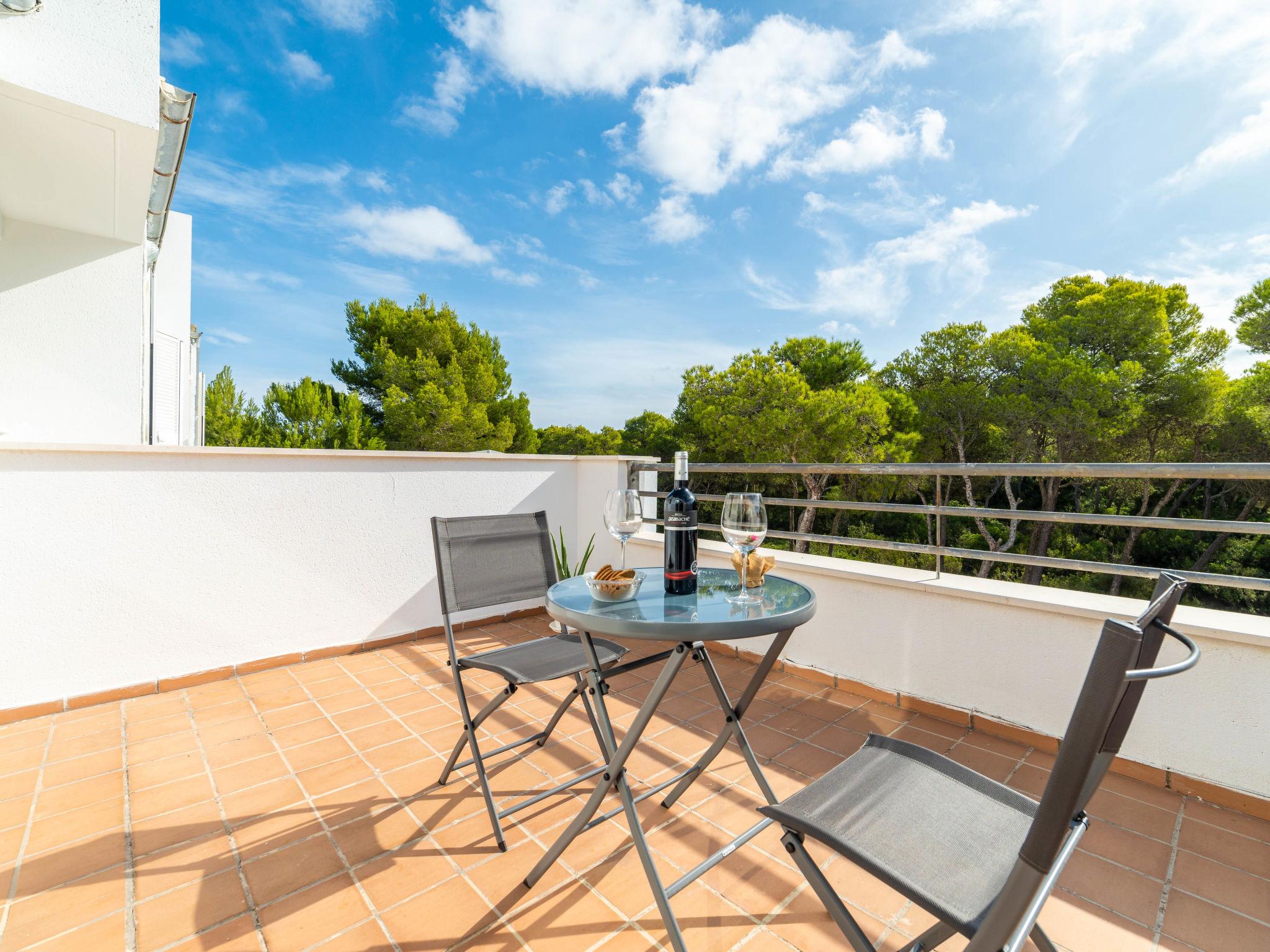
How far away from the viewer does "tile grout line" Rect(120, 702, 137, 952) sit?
136cm

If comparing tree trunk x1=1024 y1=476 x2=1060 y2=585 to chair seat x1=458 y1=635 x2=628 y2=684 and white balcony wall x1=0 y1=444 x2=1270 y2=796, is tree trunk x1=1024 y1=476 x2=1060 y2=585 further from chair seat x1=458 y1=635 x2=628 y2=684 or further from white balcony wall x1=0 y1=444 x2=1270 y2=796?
chair seat x1=458 y1=635 x2=628 y2=684

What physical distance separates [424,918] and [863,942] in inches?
40.9

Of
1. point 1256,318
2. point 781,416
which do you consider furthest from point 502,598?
point 1256,318

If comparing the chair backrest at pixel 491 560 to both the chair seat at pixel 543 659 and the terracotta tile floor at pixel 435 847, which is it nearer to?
the chair seat at pixel 543 659

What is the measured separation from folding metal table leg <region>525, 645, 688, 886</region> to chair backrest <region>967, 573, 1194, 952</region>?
69 centimetres

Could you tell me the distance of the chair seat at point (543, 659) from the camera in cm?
174

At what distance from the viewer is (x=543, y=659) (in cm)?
191

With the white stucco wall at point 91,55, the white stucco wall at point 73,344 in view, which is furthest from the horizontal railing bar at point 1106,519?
the white stucco wall at point 73,344

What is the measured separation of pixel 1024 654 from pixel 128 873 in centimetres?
300

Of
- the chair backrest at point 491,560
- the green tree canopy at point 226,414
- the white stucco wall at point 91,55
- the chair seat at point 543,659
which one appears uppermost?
the white stucco wall at point 91,55

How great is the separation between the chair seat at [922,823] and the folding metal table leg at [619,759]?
37cm

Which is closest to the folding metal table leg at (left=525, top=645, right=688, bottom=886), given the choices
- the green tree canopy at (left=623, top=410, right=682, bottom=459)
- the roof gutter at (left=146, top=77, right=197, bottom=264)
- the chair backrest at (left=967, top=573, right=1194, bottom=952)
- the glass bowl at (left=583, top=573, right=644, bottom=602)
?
the glass bowl at (left=583, top=573, right=644, bottom=602)

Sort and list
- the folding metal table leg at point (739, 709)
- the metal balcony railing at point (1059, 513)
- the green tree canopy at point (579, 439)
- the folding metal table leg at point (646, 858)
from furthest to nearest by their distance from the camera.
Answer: the green tree canopy at point (579, 439)
the metal balcony railing at point (1059, 513)
the folding metal table leg at point (739, 709)
the folding metal table leg at point (646, 858)

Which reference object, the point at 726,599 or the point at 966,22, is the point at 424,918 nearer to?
the point at 726,599
